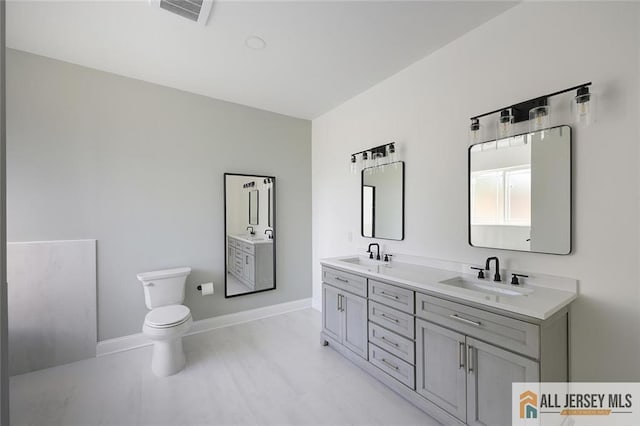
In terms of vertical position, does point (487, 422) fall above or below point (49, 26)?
below

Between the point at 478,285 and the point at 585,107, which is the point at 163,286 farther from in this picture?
the point at 585,107

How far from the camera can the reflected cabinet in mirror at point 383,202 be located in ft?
8.86

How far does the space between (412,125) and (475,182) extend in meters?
0.83

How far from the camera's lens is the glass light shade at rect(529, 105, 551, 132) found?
1688 millimetres

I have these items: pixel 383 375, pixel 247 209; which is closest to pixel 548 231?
pixel 383 375

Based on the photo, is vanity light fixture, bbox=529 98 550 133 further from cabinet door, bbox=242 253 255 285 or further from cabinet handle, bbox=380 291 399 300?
cabinet door, bbox=242 253 255 285

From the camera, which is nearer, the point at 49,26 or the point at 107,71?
the point at 49,26

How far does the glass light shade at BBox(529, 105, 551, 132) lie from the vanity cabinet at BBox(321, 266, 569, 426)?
3.68 ft

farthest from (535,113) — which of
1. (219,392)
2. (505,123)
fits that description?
(219,392)

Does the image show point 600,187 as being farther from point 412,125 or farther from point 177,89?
point 177,89

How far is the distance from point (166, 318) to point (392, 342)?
1907mm

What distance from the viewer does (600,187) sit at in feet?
5.07

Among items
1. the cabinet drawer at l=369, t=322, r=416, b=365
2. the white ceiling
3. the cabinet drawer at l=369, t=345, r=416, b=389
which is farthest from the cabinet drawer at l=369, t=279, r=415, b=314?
the white ceiling

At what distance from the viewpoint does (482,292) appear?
1.87 m
